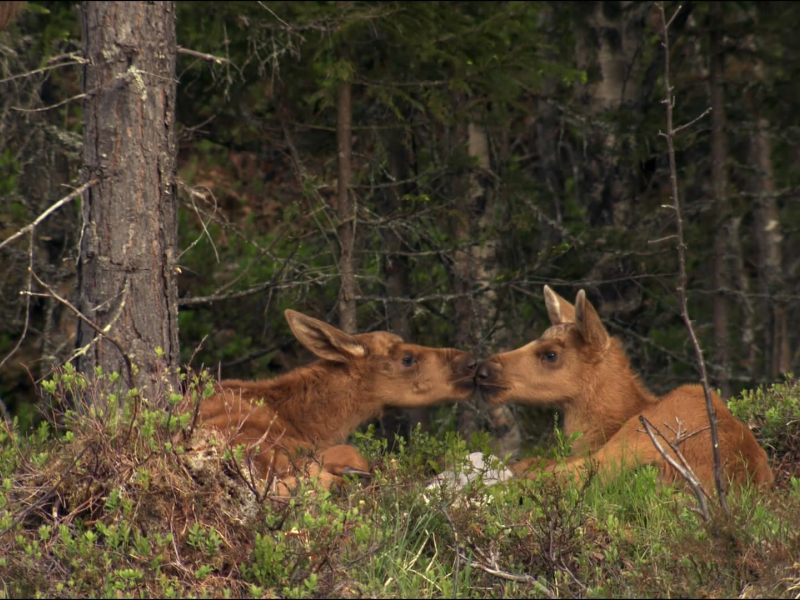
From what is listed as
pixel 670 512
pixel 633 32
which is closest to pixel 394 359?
pixel 670 512

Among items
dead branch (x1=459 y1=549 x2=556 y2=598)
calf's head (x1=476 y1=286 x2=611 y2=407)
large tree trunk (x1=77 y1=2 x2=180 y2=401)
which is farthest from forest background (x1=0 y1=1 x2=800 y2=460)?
dead branch (x1=459 y1=549 x2=556 y2=598)

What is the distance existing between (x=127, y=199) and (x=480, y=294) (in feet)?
14.3

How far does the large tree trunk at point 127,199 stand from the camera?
7543mm

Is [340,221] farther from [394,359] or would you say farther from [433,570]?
[433,570]

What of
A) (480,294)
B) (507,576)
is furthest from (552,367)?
(507,576)

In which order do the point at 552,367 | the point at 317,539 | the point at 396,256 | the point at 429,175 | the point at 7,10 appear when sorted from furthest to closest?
1. the point at 396,256
2. the point at 429,175
3. the point at 552,367
4. the point at 7,10
5. the point at 317,539

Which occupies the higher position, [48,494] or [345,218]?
[345,218]

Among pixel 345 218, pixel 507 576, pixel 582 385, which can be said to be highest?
pixel 345 218

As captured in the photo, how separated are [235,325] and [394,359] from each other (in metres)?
5.03

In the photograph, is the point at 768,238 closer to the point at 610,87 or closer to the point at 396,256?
the point at 610,87

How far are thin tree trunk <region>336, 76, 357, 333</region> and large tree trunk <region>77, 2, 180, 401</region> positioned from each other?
2783mm

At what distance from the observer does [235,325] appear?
1377 cm

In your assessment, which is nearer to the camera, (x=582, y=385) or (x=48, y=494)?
(x=48, y=494)

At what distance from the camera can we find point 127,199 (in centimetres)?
758
